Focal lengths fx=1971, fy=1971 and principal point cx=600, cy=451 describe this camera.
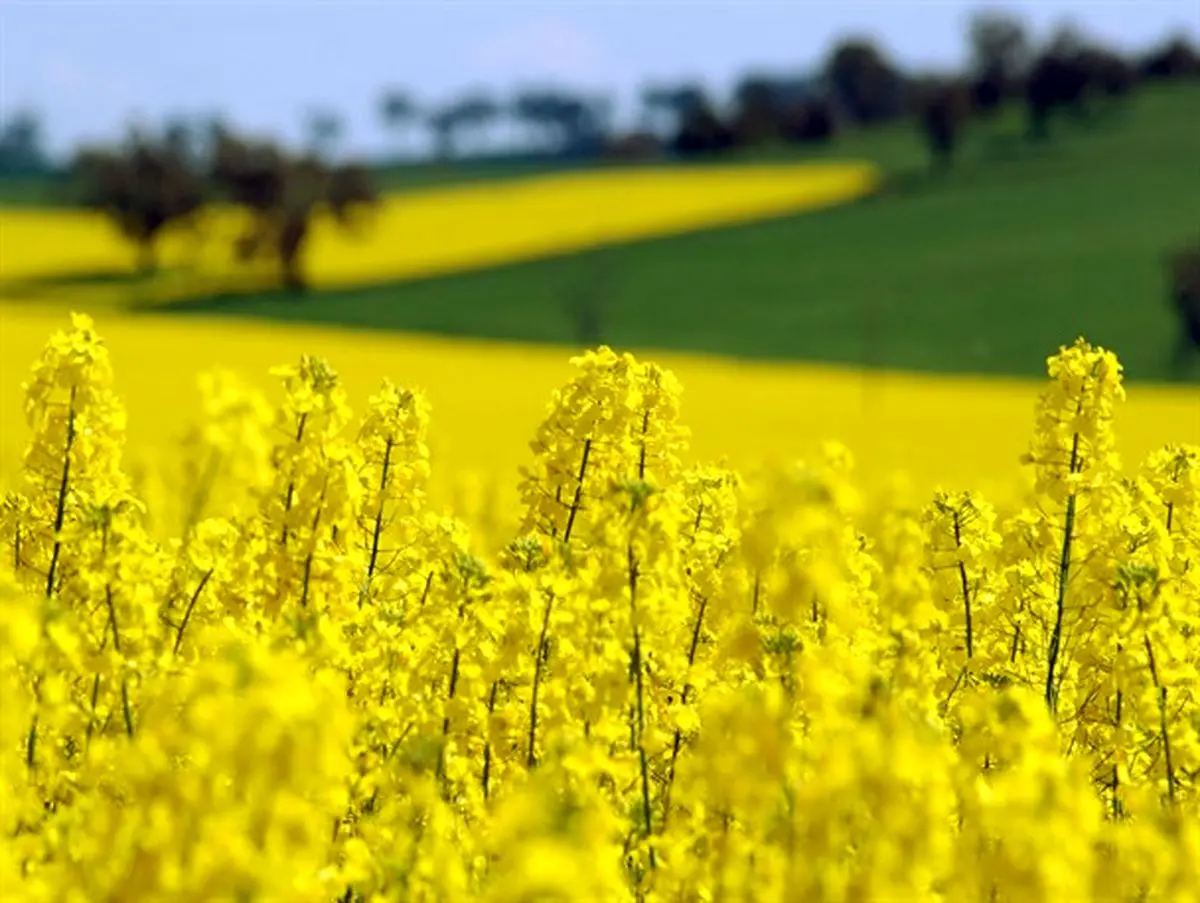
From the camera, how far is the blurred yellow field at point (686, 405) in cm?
2058

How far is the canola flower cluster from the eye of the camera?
4066 millimetres

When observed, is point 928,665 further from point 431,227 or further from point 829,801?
point 431,227

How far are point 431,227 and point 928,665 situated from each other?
6908 centimetres

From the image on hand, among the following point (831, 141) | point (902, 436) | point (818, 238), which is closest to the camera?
point (902, 436)

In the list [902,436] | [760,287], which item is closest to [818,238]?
[760,287]

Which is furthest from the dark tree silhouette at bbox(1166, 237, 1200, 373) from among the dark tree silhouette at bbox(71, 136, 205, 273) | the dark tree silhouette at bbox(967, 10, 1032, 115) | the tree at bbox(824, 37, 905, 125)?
the tree at bbox(824, 37, 905, 125)

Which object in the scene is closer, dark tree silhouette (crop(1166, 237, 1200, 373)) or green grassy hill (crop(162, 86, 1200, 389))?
dark tree silhouette (crop(1166, 237, 1200, 373))

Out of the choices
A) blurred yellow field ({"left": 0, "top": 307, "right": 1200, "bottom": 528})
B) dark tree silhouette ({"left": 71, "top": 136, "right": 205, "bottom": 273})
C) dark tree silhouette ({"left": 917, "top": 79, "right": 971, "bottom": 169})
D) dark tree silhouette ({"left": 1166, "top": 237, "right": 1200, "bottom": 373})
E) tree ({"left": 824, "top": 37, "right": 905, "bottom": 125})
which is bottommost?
blurred yellow field ({"left": 0, "top": 307, "right": 1200, "bottom": 528})

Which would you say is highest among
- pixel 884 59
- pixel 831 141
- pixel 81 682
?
pixel 884 59

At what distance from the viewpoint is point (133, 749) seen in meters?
4.26

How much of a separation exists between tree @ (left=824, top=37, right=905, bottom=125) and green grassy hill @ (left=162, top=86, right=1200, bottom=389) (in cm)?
3472

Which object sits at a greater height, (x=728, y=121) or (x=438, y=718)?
(x=728, y=121)

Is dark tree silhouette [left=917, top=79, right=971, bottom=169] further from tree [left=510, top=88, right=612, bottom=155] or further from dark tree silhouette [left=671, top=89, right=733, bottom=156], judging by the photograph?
tree [left=510, top=88, right=612, bottom=155]

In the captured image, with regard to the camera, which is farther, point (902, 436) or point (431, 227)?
point (431, 227)
